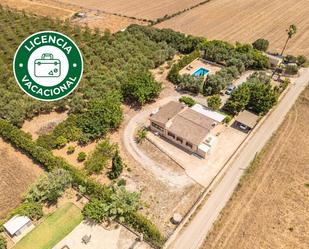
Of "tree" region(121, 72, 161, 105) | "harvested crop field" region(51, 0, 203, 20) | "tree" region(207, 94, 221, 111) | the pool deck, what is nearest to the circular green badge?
"tree" region(121, 72, 161, 105)

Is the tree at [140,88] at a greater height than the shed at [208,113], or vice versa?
the tree at [140,88]

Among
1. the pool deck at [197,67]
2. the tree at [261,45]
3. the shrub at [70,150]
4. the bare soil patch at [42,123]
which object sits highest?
the tree at [261,45]

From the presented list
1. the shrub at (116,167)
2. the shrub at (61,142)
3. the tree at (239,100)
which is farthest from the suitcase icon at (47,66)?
the tree at (239,100)

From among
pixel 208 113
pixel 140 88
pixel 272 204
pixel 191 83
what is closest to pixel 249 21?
pixel 191 83

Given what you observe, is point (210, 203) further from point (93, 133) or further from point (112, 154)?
point (93, 133)

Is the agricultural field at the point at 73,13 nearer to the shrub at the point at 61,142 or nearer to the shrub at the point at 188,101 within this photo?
the shrub at the point at 188,101

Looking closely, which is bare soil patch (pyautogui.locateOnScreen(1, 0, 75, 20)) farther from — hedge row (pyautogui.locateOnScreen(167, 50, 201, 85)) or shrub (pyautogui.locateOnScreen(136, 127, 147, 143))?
shrub (pyautogui.locateOnScreen(136, 127, 147, 143))

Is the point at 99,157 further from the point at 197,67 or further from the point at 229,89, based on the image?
the point at 197,67
